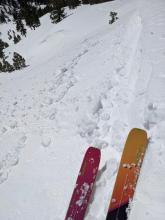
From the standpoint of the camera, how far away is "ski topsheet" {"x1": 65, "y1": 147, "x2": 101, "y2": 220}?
324 cm

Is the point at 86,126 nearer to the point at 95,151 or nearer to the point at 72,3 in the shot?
the point at 95,151

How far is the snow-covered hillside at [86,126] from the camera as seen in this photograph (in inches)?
134

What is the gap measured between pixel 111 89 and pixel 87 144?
5.39 ft

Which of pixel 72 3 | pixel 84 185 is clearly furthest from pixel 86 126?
pixel 72 3

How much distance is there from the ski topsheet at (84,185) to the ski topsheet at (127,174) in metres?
0.38

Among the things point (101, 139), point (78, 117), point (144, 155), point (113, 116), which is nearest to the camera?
point (144, 155)

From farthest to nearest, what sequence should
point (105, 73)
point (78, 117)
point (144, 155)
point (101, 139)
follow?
point (105, 73) → point (78, 117) → point (101, 139) → point (144, 155)

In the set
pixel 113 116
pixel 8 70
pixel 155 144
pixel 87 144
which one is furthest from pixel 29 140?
pixel 8 70

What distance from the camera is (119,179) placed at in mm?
3324

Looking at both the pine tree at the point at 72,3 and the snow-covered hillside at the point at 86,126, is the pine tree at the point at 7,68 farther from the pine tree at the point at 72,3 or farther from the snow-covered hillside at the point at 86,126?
the pine tree at the point at 72,3

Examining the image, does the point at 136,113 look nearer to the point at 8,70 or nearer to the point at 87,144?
the point at 87,144

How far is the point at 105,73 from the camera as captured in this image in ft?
20.2

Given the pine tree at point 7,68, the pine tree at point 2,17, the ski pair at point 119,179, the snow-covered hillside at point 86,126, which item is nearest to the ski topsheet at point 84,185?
the ski pair at point 119,179

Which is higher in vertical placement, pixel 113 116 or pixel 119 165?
pixel 113 116
